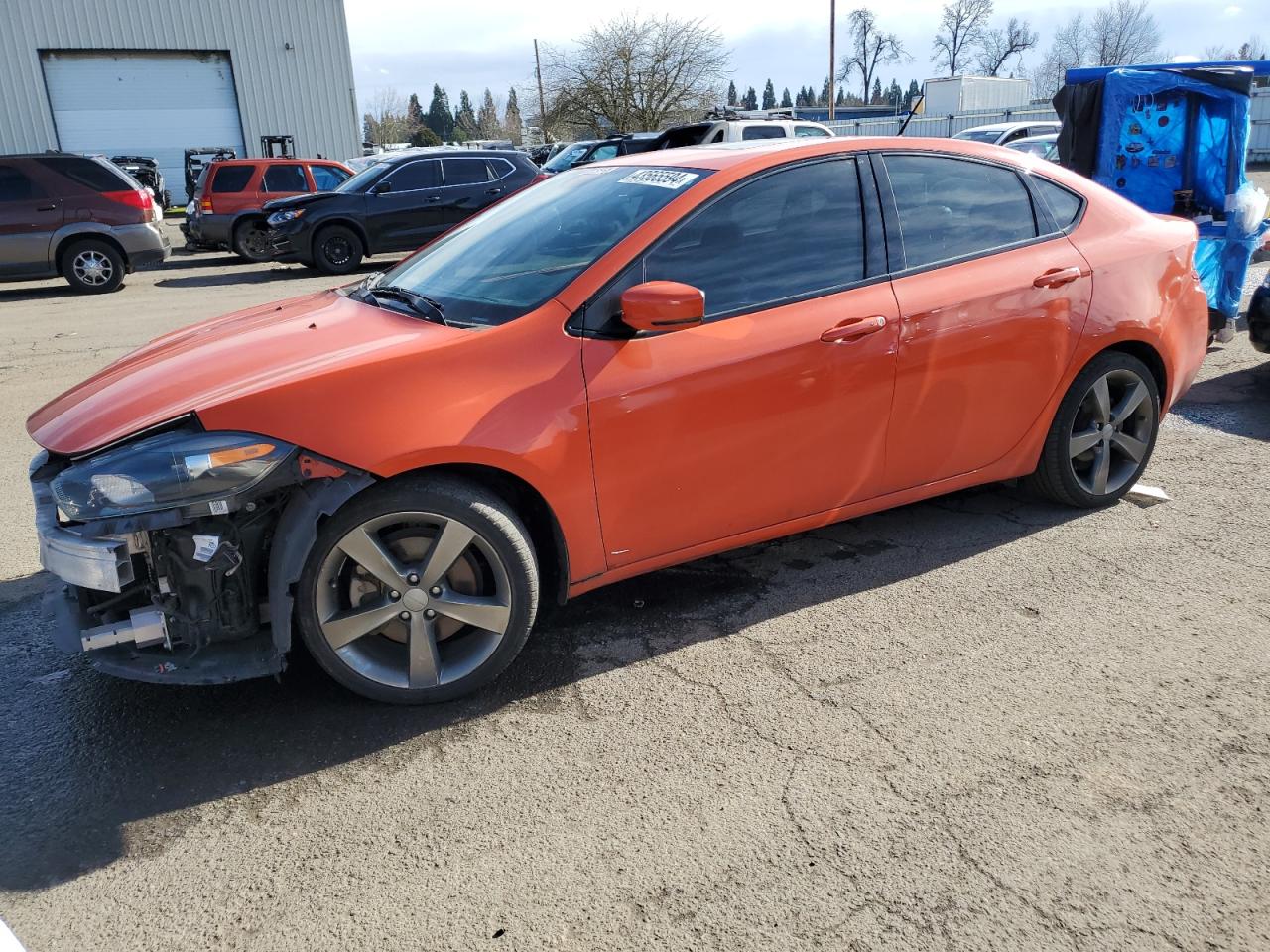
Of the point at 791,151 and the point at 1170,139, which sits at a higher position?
the point at 791,151

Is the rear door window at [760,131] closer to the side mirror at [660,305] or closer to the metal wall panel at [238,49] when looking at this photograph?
the side mirror at [660,305]

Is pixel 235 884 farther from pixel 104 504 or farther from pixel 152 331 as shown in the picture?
pixel 152 331

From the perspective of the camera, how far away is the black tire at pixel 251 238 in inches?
639

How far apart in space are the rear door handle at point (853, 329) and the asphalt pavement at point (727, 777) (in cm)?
100

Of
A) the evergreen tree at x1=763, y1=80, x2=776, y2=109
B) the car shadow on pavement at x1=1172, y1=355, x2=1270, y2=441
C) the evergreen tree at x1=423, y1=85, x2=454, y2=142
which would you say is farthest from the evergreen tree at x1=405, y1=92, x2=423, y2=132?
the car shadow on pavement at x1=1172, y1=355, x2=1270, y2=441

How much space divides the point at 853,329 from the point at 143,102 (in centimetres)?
3467

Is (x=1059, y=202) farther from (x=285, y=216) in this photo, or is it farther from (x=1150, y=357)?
(x=285, y=216)

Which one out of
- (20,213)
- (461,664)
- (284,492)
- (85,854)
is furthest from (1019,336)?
(20,213)

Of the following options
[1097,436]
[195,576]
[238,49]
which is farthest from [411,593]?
[238,49]

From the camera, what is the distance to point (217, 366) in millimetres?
3100

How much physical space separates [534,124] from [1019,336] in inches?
1830

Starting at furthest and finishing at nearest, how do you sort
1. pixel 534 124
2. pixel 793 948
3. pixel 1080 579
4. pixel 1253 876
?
pixel 534 124
pixel 1080 579
pixel 1253 876
pixel 793 948

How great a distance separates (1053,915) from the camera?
2213mm

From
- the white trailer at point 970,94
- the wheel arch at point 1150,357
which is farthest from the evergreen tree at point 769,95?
the wheel arch at point 1150,357
